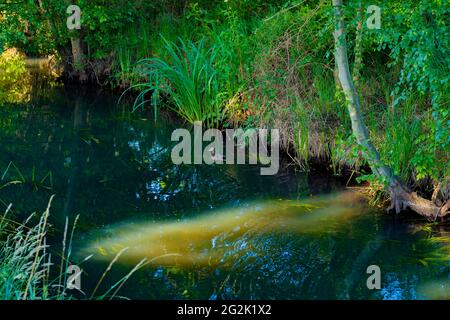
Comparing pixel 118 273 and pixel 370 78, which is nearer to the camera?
pixel 118 273

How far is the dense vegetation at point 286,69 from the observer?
18.1ft

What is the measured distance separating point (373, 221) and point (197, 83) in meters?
4.17

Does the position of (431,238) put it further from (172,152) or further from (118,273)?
(172,152)

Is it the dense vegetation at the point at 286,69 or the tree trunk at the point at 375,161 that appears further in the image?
the tree trunk at the point at 375,161

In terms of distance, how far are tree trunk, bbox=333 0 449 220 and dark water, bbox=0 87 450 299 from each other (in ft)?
0.55

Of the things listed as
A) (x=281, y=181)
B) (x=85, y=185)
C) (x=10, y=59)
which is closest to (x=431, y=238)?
(x=281, y=181)

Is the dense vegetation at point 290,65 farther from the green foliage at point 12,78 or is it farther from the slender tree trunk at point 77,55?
the green foliage at point 12,78

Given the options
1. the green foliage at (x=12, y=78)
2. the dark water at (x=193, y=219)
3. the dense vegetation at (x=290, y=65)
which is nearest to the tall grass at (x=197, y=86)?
the dense vegetation at (x=290, y=65)

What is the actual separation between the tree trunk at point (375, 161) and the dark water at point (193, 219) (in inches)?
6.6

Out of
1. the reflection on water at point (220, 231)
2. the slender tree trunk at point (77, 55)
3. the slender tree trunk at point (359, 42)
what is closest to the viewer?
the reflection on water at point (220, 231)

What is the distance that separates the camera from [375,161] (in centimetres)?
610

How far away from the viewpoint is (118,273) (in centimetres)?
496

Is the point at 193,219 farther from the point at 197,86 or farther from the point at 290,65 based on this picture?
the point at 197,86

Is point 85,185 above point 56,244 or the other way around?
above
